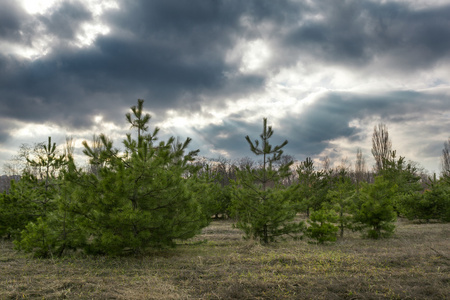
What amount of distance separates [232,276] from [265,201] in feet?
14.4

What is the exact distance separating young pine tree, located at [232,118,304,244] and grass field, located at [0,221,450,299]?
5.61 ft

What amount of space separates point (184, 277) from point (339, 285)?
297 cm

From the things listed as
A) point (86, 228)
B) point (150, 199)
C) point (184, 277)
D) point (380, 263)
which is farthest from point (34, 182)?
point (380, 263)

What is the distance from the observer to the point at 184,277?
19.7 feet

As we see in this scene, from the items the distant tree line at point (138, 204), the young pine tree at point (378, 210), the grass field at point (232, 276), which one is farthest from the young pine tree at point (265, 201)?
the young pine tree at point (378, 210)

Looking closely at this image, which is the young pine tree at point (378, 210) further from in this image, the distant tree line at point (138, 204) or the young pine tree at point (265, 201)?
the young pine tree at point (265, 201)

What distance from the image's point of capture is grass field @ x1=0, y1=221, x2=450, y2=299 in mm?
4980

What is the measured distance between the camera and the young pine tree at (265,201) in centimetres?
988

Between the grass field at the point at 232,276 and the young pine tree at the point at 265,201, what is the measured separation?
5.61 feet

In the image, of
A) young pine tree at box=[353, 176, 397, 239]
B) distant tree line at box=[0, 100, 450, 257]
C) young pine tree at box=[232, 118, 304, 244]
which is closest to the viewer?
distant tree line at box=[0, 100, 450, 257]

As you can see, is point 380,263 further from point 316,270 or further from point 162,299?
point 162,299

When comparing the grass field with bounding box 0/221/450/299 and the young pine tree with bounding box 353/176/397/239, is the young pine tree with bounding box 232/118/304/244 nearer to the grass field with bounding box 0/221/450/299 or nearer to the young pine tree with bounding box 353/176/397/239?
the grass field with bounding box 0/221/450/299

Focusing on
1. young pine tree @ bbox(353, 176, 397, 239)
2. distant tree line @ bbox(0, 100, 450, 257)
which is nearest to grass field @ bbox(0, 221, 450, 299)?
distant tree line @ bbox(0, 100, 450, 257)

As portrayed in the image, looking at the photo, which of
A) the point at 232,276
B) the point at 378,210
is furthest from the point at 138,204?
the point at 378,210
